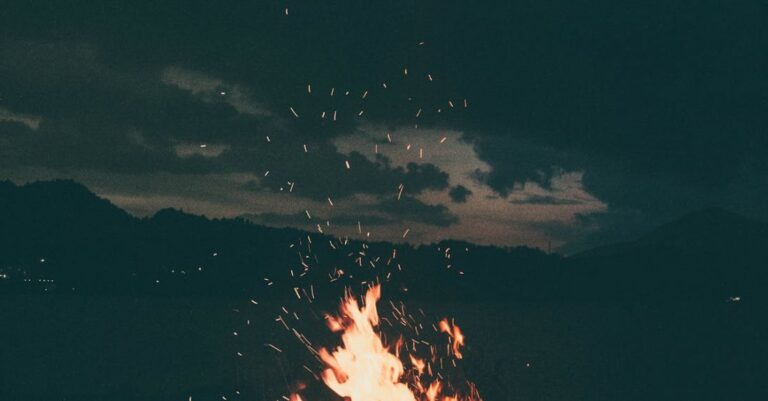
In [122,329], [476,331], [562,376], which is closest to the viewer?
[562,376]

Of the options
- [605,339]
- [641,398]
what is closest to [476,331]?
[605,339]

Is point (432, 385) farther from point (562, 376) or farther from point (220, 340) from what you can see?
point (220, 340)

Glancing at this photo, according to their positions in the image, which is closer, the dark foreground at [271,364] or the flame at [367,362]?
the flame at [367,362]

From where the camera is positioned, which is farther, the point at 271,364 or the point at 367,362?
the point at 271,364

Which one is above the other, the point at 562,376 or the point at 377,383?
the point at 377,383

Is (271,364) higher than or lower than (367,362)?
lower

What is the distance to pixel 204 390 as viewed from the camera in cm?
3095

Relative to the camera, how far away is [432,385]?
11.7 m

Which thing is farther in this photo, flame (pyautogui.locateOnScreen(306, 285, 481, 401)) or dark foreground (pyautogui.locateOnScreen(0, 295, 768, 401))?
dark foreground (pyautogui.locateOnScreen(0, 295, 768, 401))

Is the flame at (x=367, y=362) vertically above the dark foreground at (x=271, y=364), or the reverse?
the flame at (x=367, y=362)

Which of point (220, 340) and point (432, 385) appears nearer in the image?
point (432, 385)

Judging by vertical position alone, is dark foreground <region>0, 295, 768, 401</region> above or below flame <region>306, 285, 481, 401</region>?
below

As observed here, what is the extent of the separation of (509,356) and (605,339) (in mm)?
61591

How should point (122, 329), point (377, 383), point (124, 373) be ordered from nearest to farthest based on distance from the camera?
1. point (377, 383)
2. point (124, 373)
3. point (122, 329)
